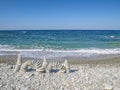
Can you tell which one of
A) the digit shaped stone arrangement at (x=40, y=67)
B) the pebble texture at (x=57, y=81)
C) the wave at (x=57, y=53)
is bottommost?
the wave at (x=57, y=53)

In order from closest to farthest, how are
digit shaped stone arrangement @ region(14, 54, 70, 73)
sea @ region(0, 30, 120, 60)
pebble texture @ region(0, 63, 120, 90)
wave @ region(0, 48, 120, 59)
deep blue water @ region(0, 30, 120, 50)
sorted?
1. pebble texture @ region(0, 63, 120, 90)
2. digit shaped stone arrangement @ region(14, 54, 70, 73)
3. wave @ region(0, 48, 120, 59)
4. sea @ region(0, 30, 120, 60)
5. deep blue water @ region(0, 30, 120, 50)

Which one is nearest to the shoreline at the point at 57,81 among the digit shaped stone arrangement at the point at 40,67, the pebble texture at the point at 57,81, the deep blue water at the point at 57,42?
the pebble texture at the point at 57,81

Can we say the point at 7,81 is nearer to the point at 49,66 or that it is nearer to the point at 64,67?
the point at 49,66

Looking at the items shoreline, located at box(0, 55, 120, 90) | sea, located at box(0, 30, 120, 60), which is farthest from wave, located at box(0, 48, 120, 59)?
shoreline, located at box(0, 55, 120, 90)

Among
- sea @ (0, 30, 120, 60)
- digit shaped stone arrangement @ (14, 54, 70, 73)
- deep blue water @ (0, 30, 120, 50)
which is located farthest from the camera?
deep blue water @ (0, 30, 120, 50)

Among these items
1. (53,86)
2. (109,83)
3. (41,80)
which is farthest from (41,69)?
(109,83)

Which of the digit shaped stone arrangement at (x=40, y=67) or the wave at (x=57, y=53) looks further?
the wave at (x=57, y=53)

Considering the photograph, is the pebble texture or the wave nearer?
the pebble texture

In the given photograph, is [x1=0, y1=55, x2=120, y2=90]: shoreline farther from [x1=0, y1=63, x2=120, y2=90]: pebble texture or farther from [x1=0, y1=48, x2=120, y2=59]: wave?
[x1=0, y1=48, x2=120, y2=59]: wave

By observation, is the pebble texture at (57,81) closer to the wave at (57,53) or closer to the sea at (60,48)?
the sea at (60,48)

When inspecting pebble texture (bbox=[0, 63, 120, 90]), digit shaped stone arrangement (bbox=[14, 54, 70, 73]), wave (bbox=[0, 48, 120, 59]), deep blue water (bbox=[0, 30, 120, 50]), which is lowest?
deep blue water (bbox=[0, 30, 120, 50])

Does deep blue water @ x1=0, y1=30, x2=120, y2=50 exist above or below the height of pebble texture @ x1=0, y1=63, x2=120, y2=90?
below

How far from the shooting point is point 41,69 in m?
9.99

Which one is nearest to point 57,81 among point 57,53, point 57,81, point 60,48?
point 57,81
